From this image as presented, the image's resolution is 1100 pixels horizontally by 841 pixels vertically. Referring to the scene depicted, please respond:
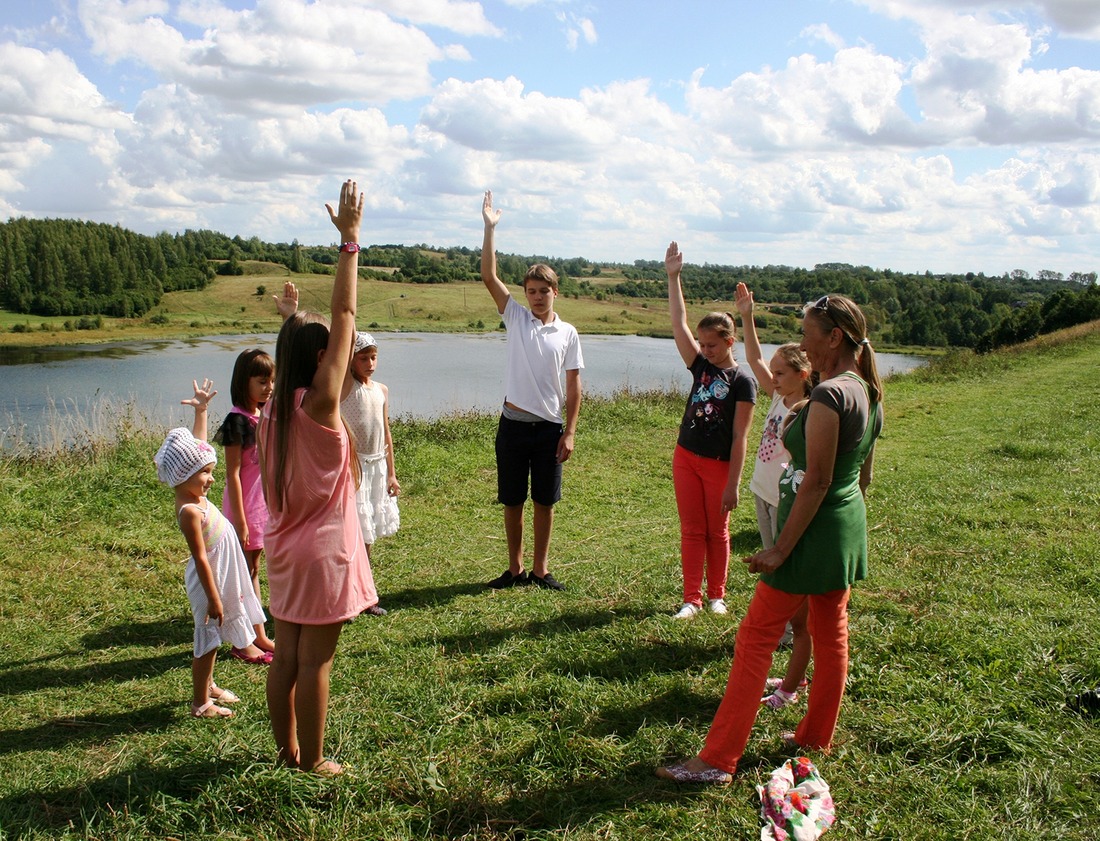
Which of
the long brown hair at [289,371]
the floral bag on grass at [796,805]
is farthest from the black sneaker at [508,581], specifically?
the long brown hair at [289,371]

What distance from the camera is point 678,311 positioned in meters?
4.64

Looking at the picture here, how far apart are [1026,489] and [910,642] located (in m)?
4.86

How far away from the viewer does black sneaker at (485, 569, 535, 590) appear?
5.45 m

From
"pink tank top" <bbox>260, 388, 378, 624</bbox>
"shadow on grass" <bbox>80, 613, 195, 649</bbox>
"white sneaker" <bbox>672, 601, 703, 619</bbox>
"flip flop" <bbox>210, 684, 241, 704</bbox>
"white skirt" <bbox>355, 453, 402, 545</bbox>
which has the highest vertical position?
"pink tank top" <bbox>260, 388, 378, 624</bbox>

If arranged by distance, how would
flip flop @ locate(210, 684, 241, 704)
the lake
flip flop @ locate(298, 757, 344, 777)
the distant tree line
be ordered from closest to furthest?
flip flop @ locate(298, 757, 344, 777), flip flop @ locate(210, 684, 241, 704), the lake, the distant tree line

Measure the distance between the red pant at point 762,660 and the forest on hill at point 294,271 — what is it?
869 inches

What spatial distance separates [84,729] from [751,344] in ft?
13.2

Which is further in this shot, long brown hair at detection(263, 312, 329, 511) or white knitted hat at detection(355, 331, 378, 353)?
white knitted hat at detection(355, 331, 378, 353)

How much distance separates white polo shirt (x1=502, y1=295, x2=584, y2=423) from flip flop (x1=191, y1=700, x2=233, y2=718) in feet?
8.51

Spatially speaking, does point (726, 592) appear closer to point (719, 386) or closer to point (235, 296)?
point (719, 386)

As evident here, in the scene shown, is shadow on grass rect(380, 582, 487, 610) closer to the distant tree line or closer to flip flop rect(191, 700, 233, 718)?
flip flop rect(191, 700, 233, 718)

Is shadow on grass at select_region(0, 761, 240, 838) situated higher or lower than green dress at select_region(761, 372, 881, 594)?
lower

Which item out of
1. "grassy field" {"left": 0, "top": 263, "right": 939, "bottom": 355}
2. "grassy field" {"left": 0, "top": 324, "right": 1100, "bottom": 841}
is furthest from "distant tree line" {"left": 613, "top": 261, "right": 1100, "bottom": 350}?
"grassy field" {"left": 0, "top": 324, "right": 1100, "bottom": 841}

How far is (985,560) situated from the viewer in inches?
216
